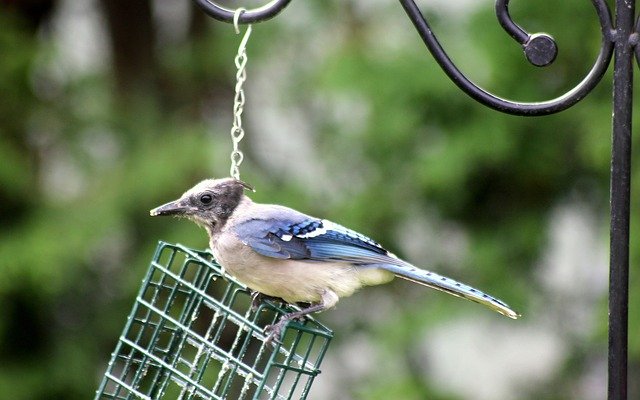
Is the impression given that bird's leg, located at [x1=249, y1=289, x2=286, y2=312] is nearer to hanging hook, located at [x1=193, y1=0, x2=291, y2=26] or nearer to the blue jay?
the blue jay

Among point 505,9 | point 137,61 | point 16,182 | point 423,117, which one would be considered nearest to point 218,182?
point 505,9

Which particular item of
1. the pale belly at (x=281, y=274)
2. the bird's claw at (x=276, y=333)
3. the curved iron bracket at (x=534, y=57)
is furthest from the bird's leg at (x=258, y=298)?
the curved iron bracket at (x=534, y=57)

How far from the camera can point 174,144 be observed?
639 cm

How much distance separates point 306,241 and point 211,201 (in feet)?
1.14

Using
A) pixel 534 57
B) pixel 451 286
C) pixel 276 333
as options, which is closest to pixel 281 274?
pixel 276 333

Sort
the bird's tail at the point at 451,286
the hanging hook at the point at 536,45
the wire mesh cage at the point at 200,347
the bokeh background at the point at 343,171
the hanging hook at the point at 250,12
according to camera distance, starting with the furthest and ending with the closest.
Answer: the bokeh background at the point at 343,171, the wire mesh cage at the point at 200,347, the bird's tail at the point at 451,286, the hanging hook at the point at 250,12, the hanging hook at the point at 536,45

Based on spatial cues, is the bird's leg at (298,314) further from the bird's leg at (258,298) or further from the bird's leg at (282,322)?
the bird's leg at (258,298)

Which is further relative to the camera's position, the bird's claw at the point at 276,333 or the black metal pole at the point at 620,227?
the bird's claw at the point at 276,333

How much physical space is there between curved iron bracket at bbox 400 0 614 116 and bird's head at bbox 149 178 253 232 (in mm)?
887

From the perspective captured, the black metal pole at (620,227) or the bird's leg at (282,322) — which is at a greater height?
the black metal pole at (620,227)

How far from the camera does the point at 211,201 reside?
11.4ft

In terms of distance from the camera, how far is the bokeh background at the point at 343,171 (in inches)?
237

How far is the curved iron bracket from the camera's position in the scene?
8.75 feet

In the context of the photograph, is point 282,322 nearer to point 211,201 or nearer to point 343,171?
point 211,201
